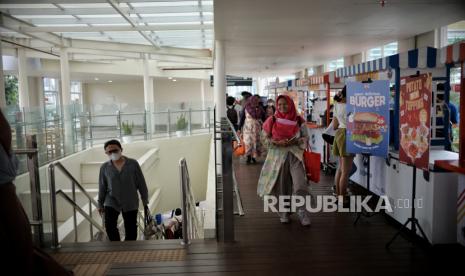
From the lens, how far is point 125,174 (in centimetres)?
513

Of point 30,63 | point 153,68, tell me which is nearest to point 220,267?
point 30,63

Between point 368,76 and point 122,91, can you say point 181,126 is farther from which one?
point 122,91

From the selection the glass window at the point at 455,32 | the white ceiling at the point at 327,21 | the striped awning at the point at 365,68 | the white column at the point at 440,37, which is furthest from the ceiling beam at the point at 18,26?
the glass window at the point at 455,32

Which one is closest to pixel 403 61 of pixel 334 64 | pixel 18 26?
pixel 18 26

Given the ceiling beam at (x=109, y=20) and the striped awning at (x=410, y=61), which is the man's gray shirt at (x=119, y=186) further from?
the ceiling beam at (x=109, y=20)

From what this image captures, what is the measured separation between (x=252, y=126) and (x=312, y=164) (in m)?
4.19

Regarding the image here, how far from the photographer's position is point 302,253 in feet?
12.7

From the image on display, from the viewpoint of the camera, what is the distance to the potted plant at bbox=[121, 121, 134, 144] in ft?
44.8

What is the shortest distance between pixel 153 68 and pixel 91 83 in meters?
8.56

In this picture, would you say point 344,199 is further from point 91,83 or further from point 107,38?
point 91,83

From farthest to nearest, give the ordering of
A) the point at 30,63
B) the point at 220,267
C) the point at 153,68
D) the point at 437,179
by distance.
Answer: the point at 153,68 < the point at 30,63 < the point at 437,179 < the point at 220,267

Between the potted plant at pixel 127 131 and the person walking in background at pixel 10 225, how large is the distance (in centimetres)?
1108

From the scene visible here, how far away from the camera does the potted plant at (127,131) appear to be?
44.8ft

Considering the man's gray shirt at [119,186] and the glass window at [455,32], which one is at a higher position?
the glass window at [455,32]
